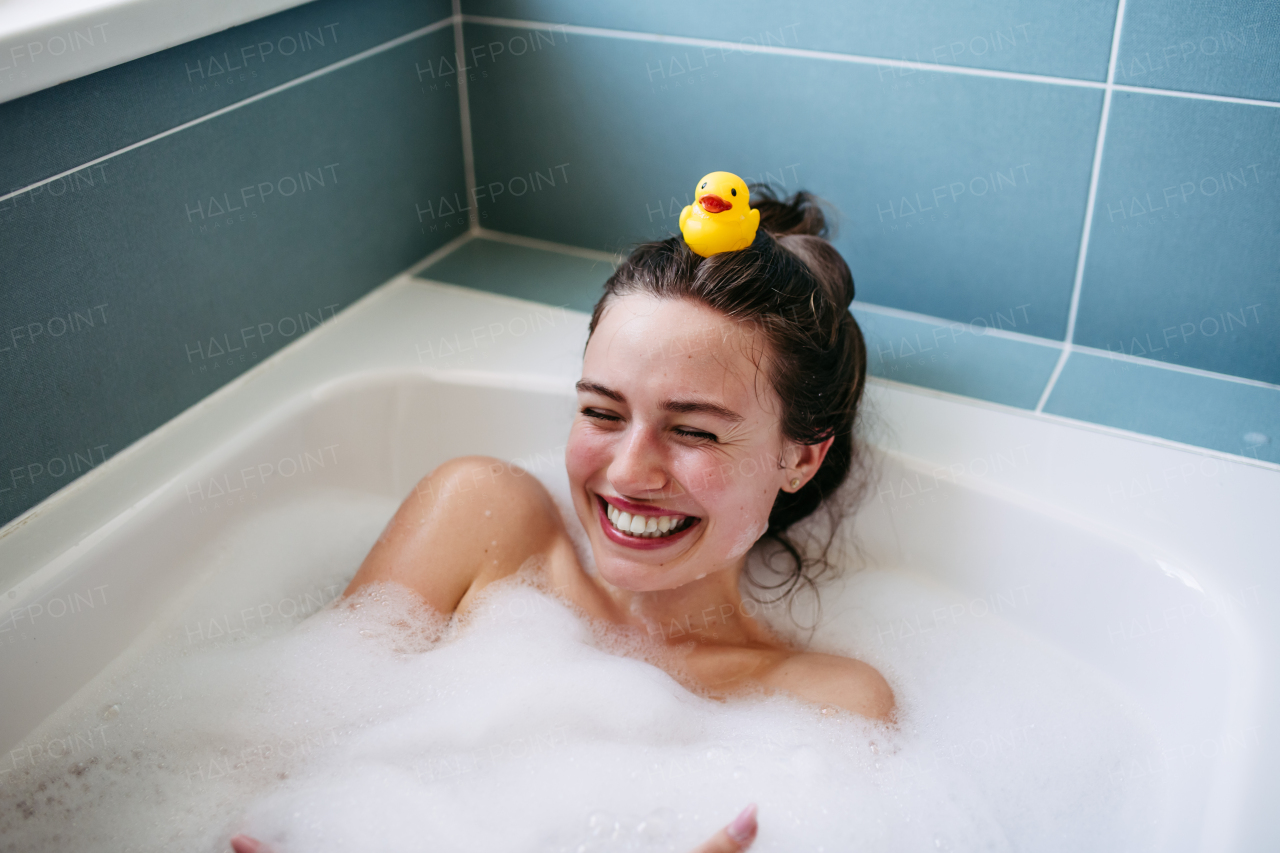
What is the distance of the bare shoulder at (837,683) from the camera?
3.56ft

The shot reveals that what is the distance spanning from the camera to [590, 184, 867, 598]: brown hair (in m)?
1.03

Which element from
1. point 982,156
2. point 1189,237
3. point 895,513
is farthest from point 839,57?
point 895,513

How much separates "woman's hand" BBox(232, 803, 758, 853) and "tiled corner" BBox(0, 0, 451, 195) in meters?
0.64

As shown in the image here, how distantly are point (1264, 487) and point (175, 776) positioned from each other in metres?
1.16

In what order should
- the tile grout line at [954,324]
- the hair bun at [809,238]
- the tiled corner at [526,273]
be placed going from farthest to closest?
the tiled corner at [526,273], the tile grout line at [954,324], the hair bun at [809,238]

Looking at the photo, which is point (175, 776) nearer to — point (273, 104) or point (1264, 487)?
point (273, 104)

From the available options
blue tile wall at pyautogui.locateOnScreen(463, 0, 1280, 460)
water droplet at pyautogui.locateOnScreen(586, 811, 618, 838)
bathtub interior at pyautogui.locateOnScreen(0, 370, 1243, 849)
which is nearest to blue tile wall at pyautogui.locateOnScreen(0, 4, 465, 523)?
bathtub interior at pyautogui.locateOnScreen(0, 370, 1243, 849)

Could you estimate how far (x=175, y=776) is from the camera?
3.38 ft

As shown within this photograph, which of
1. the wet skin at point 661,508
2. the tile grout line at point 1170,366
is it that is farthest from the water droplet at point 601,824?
the tile grout line at point 1170,366

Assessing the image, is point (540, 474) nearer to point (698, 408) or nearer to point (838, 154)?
point (698, 408)

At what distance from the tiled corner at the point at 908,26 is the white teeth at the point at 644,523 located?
0.68 meters

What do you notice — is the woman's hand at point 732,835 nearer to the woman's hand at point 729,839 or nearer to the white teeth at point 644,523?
the woman's hand at point 729,839

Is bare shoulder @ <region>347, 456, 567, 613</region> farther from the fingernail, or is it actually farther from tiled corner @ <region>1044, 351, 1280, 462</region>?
tiled corner @ <region>1044, 351, 1280, 462</region>

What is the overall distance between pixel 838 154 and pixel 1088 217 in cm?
32
